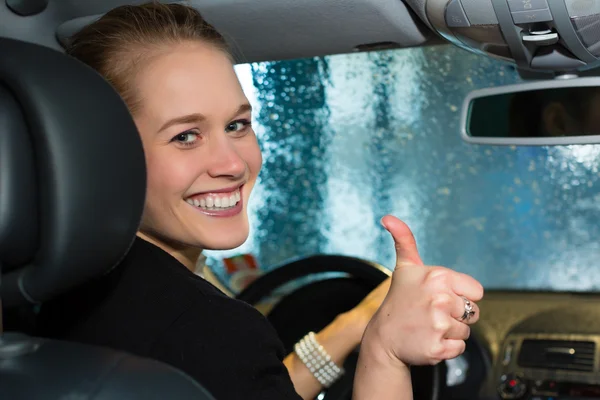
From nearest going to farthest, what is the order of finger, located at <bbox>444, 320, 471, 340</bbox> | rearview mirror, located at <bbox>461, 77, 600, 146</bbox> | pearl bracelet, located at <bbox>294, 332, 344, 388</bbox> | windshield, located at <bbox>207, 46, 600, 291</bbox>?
finger, located at <bbox>444, 320, 471, 340</bbox> < pearl bracelet, located at <bbox>294, 332, 344, 388</bbox> < rearview mirror, located at <bbox>461, 77, 600, 146</bbox> < windshield, located at <bbox>207, 46, 600, 291</bbox>

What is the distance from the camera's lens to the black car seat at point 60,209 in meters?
0.95

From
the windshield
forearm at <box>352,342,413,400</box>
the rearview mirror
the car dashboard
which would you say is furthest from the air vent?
forearm at <box>352,342,413,400</box>

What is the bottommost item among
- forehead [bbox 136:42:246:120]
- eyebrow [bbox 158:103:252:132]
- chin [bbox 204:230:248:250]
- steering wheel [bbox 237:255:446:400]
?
steering wheel [bbox 237:255:446:400]

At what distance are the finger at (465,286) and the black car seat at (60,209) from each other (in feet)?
1.48

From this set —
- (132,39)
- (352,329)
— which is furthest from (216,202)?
(352,329)

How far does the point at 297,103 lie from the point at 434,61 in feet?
1.53

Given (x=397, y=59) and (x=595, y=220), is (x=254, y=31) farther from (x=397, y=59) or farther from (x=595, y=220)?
(x=595, y=220)

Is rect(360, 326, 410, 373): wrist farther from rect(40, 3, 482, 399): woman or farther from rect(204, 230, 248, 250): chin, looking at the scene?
rect(204, 230, 248, 250): chin

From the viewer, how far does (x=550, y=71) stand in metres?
2.08

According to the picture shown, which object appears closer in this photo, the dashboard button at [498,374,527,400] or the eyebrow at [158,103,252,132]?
the eyebrow at [158,103,252,132]

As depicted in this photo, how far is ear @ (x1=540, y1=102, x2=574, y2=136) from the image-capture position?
2.05 metres

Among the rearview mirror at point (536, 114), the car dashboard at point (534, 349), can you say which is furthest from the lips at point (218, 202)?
the car dashboard at point (534, 349)

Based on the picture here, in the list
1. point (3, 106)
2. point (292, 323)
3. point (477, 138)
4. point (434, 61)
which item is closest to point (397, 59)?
point (434, 61)

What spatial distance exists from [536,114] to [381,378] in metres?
0.90
